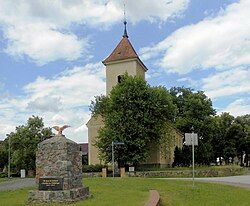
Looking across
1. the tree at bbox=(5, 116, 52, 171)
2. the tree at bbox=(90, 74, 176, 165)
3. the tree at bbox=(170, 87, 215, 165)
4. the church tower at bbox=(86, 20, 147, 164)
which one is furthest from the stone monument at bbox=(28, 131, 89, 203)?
the tree at bbox=(170, 87, 215, 165)

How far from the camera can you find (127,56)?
55.5 m

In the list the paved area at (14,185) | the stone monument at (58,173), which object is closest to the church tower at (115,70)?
the paved area at (14,185)

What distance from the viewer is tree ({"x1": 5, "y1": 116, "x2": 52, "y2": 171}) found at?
5725 cm

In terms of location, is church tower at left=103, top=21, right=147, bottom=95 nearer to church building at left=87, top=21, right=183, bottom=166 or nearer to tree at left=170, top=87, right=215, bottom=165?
church building at left=87, top=21, right=183, bottom=166

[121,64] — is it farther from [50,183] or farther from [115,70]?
[50,183]

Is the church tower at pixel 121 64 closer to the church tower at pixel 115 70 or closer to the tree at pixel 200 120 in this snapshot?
the church tower at pixel 115 70

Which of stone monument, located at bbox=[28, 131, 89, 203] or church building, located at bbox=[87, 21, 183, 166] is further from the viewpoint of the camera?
church building, located at bbox=[87, 21, 183, 166]

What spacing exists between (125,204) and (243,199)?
6338 millimetres

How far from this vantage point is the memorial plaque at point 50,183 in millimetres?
14453

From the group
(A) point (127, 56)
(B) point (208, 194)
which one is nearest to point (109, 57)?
(A) point (127, 56)

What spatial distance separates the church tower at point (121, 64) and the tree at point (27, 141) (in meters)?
12.4

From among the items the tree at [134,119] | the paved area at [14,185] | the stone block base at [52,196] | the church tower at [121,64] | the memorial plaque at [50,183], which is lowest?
the paved area at [14,185]

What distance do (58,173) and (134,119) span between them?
31.2 m

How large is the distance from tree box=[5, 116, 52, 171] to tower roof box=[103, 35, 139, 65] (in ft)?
46.1
